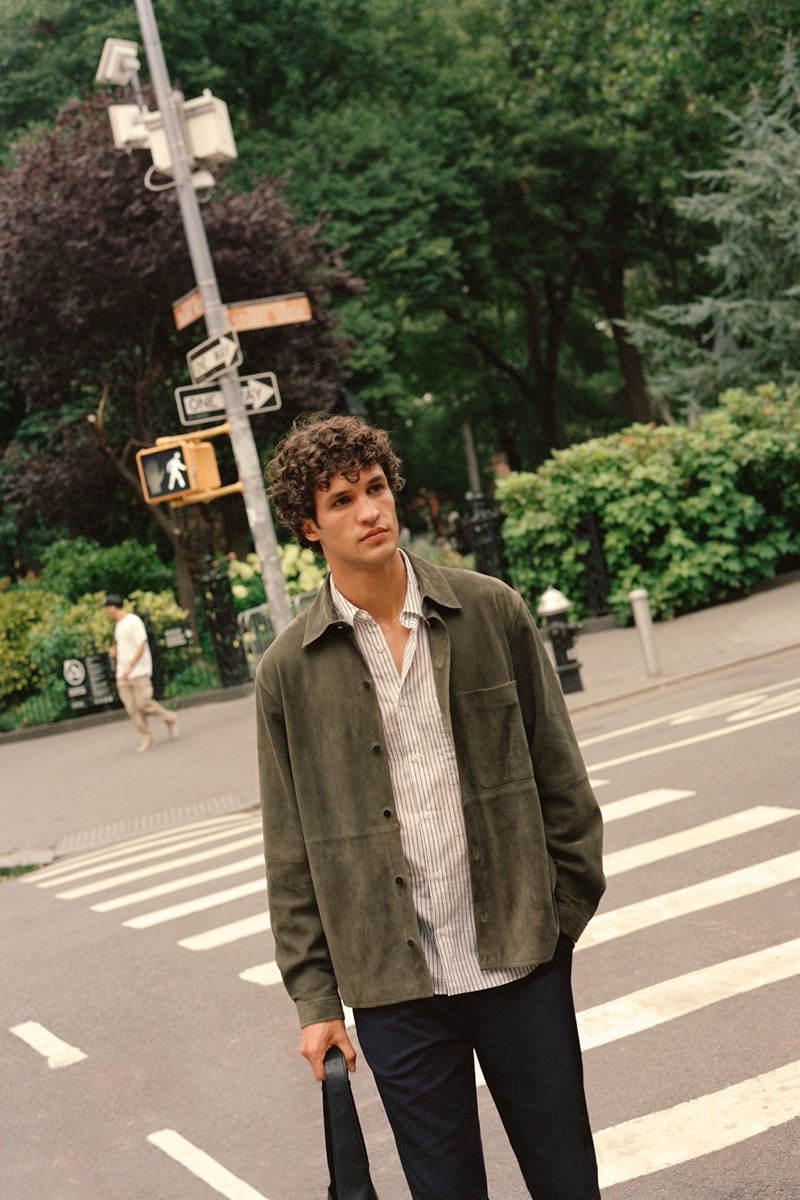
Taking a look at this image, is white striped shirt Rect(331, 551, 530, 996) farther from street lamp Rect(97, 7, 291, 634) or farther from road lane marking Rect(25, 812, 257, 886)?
street lamp Rect(97, 7, 291, 634)

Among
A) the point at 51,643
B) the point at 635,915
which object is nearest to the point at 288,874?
the point at 635,915

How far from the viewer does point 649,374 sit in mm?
47188

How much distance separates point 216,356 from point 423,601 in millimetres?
10266

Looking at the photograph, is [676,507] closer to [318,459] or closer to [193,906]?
[193,906]

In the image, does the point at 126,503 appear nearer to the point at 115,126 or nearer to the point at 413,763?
the point at 115,126

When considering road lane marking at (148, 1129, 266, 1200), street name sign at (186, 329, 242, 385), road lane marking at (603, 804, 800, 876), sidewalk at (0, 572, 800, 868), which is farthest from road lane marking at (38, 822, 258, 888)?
road lane marking at (148, 1129, 266, 1200)

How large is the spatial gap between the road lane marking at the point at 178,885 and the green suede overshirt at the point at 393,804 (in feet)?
19.6

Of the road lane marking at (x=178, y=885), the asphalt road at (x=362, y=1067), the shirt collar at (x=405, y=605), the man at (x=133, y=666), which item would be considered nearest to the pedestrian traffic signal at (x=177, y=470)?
the man at (x=133, y=666)

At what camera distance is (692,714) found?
11055 mm

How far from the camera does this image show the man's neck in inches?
110

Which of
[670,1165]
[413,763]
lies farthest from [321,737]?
[670,1165]

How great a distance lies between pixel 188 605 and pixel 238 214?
651 centimetres

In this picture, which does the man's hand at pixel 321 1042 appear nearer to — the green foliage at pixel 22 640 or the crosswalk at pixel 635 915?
the crosswalk at pixel 635 915

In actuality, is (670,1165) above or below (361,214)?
below
